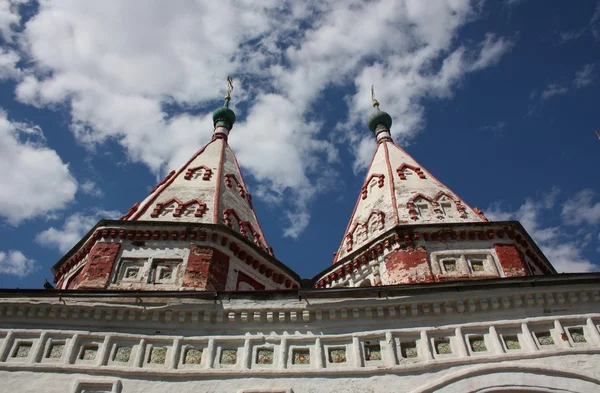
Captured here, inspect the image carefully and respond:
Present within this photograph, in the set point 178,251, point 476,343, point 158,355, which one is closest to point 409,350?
point 476,343

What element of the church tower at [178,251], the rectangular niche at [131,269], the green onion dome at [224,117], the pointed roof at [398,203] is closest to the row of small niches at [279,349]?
the church tower at [178,251]

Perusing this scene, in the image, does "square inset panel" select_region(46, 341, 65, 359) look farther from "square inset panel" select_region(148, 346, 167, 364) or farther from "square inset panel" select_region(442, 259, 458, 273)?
"square inset panel" select_region(442, 259, 458, 273)

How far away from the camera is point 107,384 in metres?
8.56

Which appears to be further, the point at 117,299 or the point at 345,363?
the point at 117,299

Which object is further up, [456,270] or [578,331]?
[456,270]

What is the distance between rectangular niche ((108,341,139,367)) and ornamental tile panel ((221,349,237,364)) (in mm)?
1539

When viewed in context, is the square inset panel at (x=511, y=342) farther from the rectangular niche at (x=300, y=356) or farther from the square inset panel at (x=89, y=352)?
the square inset panel at (x=89, y=352)

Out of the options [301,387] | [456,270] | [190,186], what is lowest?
[301,387]

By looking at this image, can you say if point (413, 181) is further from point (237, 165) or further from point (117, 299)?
point (117, 299)

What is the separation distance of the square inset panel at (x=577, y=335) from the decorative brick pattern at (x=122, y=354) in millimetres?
7497

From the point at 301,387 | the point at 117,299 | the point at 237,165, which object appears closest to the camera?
the point at 301,387

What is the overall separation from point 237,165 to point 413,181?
632cm

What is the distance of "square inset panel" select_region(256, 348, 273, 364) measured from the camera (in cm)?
891

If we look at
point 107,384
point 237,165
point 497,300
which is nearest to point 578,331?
point 497,300
